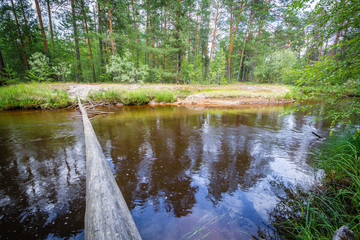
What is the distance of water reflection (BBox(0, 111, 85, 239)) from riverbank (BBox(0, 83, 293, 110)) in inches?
213

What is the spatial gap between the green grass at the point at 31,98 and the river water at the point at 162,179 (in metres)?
4.45

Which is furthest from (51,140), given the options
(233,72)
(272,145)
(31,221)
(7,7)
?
(233,72)

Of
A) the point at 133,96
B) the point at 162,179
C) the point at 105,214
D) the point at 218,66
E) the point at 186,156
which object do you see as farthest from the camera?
the point at 218,66

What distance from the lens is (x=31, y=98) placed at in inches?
351

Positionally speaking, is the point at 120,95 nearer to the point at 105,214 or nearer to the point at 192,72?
the point at 105,214

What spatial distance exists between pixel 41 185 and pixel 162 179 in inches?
86.1

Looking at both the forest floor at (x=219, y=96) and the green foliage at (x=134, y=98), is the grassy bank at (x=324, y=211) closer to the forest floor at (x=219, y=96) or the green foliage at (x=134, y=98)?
the green foliage at (x=134, y=98)

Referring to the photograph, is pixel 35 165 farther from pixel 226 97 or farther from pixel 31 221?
pixel 226 97

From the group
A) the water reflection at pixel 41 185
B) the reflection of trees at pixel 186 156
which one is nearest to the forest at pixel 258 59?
the reflection of trees at pixel 186 156

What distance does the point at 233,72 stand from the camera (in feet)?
110

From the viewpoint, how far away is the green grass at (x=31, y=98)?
8.42 metres

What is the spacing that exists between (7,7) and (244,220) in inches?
→ 1015

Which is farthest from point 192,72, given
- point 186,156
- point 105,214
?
point 105,214

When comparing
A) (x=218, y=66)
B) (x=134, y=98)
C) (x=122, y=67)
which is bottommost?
(x=134, y=98)
